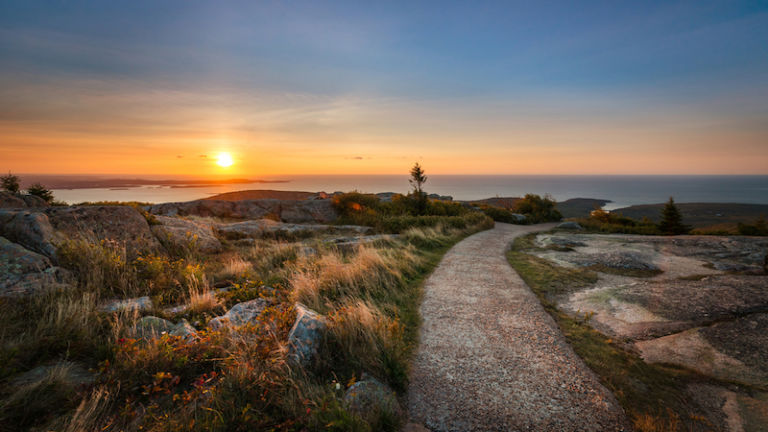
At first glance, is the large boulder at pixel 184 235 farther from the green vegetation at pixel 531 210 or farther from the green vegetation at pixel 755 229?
the green vegetation at pixel 755 229

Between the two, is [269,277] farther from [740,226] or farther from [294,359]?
[740,226]

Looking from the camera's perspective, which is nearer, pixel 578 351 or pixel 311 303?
pixel 578 351

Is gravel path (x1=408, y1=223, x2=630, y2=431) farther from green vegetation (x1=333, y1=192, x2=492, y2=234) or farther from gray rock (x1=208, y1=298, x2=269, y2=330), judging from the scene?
green vegetation (x1=333, y1=192, x2=492, y2=234)

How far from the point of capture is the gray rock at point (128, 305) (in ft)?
14.3

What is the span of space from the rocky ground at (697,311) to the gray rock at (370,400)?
3626mm

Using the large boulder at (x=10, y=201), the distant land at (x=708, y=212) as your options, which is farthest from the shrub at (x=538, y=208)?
the distant land at (x=708, y=212)

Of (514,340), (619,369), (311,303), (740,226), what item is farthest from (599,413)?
(740,226)

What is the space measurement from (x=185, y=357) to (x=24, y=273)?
3.97m

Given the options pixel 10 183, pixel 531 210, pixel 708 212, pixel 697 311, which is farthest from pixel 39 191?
pixel 708 212

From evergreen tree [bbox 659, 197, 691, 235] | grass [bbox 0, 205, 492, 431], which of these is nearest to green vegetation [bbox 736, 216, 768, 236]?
evergreen tree [bbox 659, 197, 691, 235]

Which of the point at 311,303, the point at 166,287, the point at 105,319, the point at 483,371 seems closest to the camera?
the point at 483,371

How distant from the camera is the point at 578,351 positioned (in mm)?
4379

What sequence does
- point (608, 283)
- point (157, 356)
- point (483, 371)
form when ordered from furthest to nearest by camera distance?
point (608, 283)
point (483, 371)
point (157, 356)

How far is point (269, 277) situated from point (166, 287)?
6.51ft
